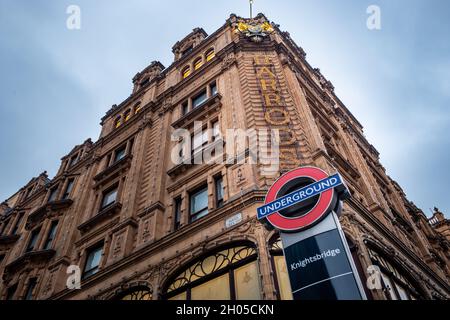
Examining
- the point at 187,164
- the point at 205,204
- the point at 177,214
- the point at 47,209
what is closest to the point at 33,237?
the point at 47,209

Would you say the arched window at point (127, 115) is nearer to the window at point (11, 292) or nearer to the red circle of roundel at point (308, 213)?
the window at point (11, 292)

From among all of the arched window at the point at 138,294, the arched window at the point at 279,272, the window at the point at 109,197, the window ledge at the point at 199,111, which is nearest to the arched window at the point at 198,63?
the window ledge at the point at 199,111

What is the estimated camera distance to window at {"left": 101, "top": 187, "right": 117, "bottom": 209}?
23.7 m

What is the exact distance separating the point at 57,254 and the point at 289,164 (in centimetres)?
1645

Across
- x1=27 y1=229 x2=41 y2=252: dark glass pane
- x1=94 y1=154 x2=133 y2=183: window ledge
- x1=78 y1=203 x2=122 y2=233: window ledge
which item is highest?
x1=94 y1=154 x2=133 y2=183: window ledge

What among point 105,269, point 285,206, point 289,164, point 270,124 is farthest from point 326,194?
point 105,269

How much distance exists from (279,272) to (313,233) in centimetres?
380

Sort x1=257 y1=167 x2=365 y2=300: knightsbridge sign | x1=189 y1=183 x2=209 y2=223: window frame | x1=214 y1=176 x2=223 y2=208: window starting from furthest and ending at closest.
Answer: x1=189 y1=183 x2=209 y2=223: window frame
x1=214 y1=176 x2=223 y2=208: window
x1=257 y1=167 x2=365 y2=300: knightsbridge sign

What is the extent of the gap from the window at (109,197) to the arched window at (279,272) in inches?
560

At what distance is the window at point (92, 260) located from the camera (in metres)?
19.6

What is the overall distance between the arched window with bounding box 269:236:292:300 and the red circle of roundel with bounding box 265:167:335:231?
2.64m

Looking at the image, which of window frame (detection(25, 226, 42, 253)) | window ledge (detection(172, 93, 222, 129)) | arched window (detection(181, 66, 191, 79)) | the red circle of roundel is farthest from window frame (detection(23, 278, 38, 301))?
the red circle of roundel
